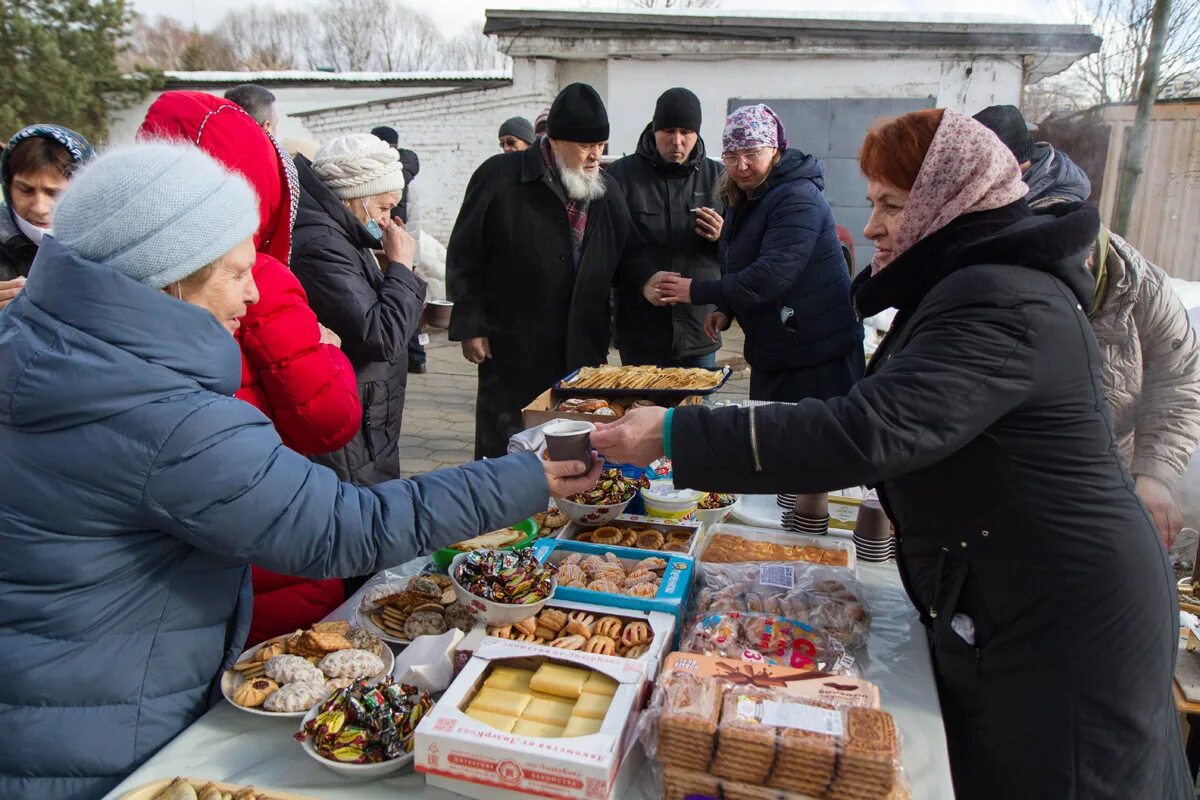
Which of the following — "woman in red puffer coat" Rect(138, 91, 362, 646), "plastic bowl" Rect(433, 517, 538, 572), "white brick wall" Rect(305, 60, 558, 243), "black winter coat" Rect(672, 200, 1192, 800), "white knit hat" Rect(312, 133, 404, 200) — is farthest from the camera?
"white brick wall" Rect(305, 60, 558, 243)

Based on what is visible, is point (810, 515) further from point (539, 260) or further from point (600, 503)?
point (539, 260)

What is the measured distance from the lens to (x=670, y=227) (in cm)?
493

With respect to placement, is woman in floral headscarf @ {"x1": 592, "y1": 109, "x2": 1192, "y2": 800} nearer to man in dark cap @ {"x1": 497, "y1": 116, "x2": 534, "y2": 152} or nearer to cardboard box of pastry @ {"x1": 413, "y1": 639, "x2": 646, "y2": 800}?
cardboard box of pastry @ {"x1": 413, "y1": 639, "x2": 646, "y2": 800}

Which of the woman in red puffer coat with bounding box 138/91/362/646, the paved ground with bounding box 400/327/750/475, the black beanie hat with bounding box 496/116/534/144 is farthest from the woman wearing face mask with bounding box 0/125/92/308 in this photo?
the black beanie hat with bounding box 496/116/534/144

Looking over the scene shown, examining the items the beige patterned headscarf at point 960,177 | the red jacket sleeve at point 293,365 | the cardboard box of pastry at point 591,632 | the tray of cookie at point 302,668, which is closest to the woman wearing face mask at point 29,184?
the red jacket sleeve at point 293,365

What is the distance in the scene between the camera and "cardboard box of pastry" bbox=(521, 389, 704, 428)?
322 centimetres

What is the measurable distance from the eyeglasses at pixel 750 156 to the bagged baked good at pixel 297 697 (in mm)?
3201

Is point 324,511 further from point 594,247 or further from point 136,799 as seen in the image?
point 594,247

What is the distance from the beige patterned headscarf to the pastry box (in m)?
1.02

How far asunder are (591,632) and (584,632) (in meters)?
0.02

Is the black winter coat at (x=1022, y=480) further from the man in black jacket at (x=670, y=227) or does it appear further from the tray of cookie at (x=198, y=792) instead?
the man in black jacket at (x=670, y=227)

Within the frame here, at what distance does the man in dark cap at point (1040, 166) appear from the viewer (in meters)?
3.01

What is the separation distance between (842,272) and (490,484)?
2.91 meters

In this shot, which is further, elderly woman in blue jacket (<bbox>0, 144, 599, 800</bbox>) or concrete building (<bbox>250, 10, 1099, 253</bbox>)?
concrete building (<bbox>250, 10, 1099, 253</bbox>)
